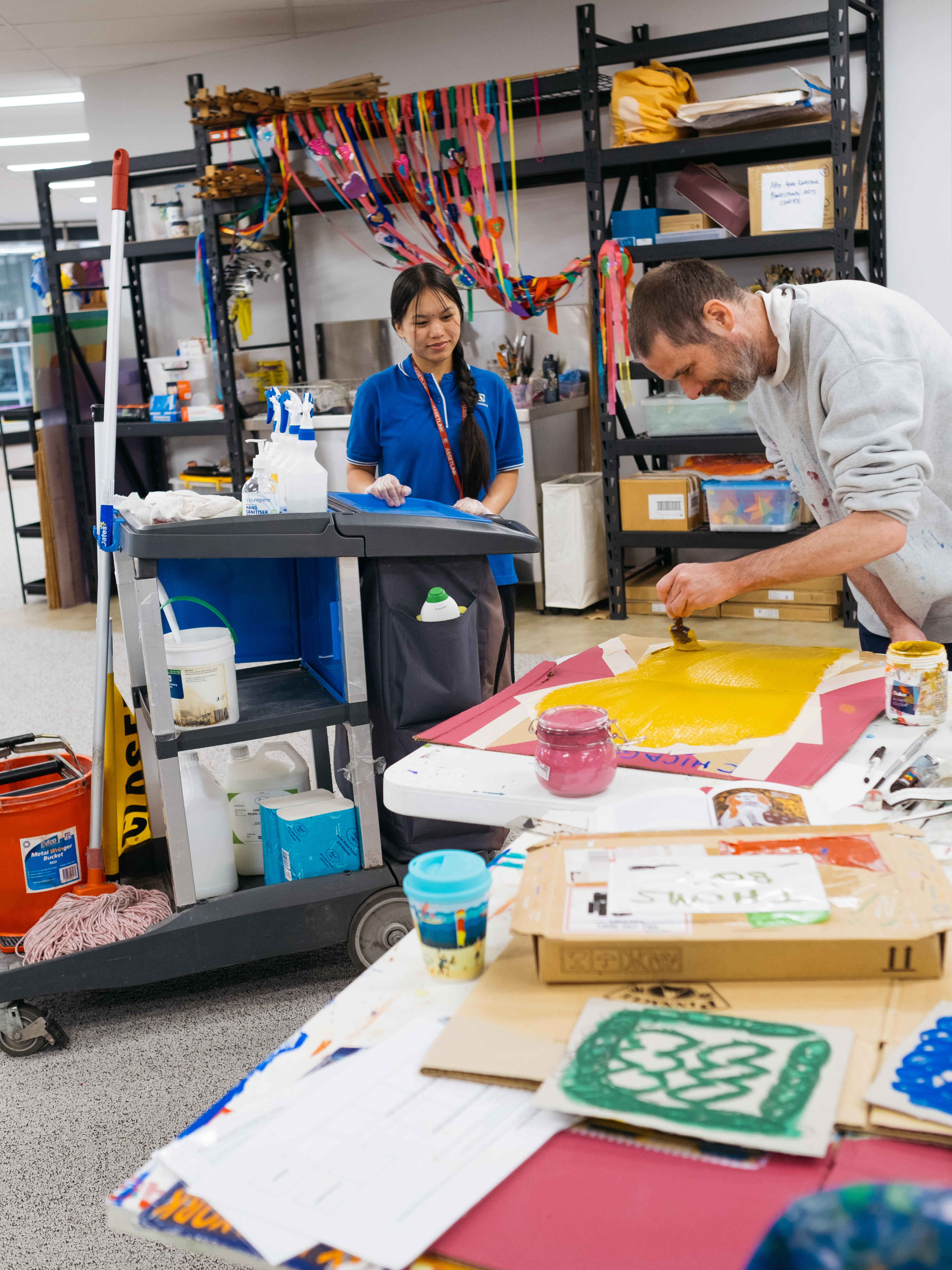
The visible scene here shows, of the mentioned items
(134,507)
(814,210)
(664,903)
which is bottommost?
(664,903)

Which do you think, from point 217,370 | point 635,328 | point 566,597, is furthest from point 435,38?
point 635,328

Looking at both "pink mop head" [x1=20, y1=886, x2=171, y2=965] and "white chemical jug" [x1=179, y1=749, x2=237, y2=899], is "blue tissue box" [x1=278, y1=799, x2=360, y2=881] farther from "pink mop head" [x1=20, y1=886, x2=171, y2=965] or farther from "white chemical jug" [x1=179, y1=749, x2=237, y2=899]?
"pink mop head" [x1=20, y1=886, x2=171, y2=965]

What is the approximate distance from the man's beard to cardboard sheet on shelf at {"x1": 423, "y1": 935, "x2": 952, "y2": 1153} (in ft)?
3.63

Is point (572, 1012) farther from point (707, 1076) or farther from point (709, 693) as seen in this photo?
point (709, 693)

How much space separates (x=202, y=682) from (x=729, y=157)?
3.83 metres

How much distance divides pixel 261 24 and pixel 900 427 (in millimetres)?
4918

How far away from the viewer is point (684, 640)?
6.29 feet

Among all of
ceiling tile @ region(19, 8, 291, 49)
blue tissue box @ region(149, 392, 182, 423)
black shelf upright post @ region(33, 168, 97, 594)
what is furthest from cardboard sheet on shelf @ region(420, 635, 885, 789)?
black shelf upright post @ region(33, 168, 97, 594)

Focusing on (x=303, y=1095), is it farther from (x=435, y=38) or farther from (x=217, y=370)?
(x=435, y=38)

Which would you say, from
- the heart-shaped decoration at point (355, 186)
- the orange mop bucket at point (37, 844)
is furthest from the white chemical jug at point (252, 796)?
the heart-shaped decoration at point (355, 186)

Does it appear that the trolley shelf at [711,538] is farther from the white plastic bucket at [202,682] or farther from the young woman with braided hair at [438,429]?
the white plastic bucket at [202,682]

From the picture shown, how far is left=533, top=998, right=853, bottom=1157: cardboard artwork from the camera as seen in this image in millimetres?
779

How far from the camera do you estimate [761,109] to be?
4191mm

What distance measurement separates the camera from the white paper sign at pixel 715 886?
39.1 inches
